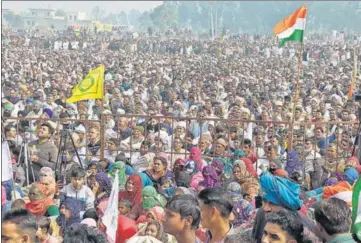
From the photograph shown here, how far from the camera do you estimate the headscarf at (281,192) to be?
174 inches

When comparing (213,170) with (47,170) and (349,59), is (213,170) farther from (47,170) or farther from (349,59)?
(349,59)

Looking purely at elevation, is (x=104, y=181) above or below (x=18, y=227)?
below

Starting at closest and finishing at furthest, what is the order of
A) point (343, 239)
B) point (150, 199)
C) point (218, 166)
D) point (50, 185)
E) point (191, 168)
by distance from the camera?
point (343, 239)
point (150, 199)
point (50, 185)
point (218, 166)
point (191, 168)

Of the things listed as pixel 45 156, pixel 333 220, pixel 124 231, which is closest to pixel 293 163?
pixel 45 156

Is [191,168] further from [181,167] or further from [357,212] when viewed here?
[357,212]

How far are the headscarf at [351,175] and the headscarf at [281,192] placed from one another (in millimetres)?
2900

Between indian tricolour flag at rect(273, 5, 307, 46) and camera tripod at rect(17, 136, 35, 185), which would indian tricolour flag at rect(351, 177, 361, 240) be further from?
indian tricolour flag at rect(273, 5, 307, 46)

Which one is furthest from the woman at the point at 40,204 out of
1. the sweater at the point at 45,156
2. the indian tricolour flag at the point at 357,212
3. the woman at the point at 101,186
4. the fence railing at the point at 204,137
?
the indian tricolour flag at the point at 357,212

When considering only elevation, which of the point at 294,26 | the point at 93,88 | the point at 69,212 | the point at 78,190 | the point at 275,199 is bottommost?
the point at 69,212

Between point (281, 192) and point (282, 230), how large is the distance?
0.40 m

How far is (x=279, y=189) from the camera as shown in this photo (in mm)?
4484

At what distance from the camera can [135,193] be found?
6.77m

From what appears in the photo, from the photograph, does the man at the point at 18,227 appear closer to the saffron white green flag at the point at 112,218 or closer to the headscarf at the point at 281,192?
the saffron white green flag at the point at 112,218

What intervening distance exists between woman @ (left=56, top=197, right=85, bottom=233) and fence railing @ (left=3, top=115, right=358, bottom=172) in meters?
2.48
